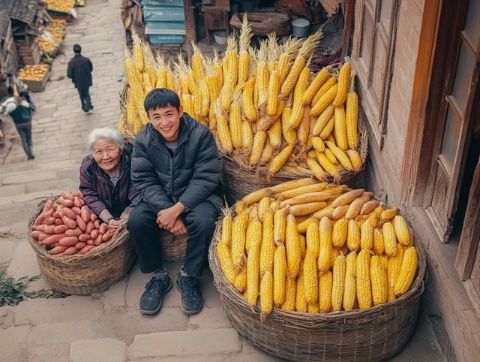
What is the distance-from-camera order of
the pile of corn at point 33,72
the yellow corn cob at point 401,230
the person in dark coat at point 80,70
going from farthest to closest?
the pile of corn at point 33,72, the person in dark coat at point 80,70, the yellow corn cob at point 401,230

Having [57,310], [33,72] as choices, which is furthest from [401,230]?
[33,72]

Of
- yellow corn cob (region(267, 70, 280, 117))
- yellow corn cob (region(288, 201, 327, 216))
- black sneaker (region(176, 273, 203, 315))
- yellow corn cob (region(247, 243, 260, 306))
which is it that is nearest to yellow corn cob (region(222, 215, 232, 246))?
yellow corn cob (region(247, 243, 260, 306))

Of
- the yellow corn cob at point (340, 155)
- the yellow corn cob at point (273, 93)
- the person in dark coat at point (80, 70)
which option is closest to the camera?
the yellow corn cob at point (340, 155)

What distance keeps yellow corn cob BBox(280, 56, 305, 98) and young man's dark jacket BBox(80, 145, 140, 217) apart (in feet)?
5.57

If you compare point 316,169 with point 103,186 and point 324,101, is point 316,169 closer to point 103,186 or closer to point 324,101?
point 324,101

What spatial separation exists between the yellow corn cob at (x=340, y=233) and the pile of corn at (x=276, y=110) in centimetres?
94

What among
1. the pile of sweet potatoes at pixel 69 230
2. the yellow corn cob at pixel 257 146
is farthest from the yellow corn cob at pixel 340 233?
the pile of sweet potatoes at pixel 69 230

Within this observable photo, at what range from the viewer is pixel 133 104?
685 cm

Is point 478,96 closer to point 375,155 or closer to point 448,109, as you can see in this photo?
point 448,109

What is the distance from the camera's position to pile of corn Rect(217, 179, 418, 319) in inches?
168

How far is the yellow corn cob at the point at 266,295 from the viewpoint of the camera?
426 cm

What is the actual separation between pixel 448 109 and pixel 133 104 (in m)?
3.73

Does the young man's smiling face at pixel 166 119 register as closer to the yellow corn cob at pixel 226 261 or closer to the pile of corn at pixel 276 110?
the pile of corn at pixel 276 110

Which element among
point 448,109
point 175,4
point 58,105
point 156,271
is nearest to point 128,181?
point 156,271
